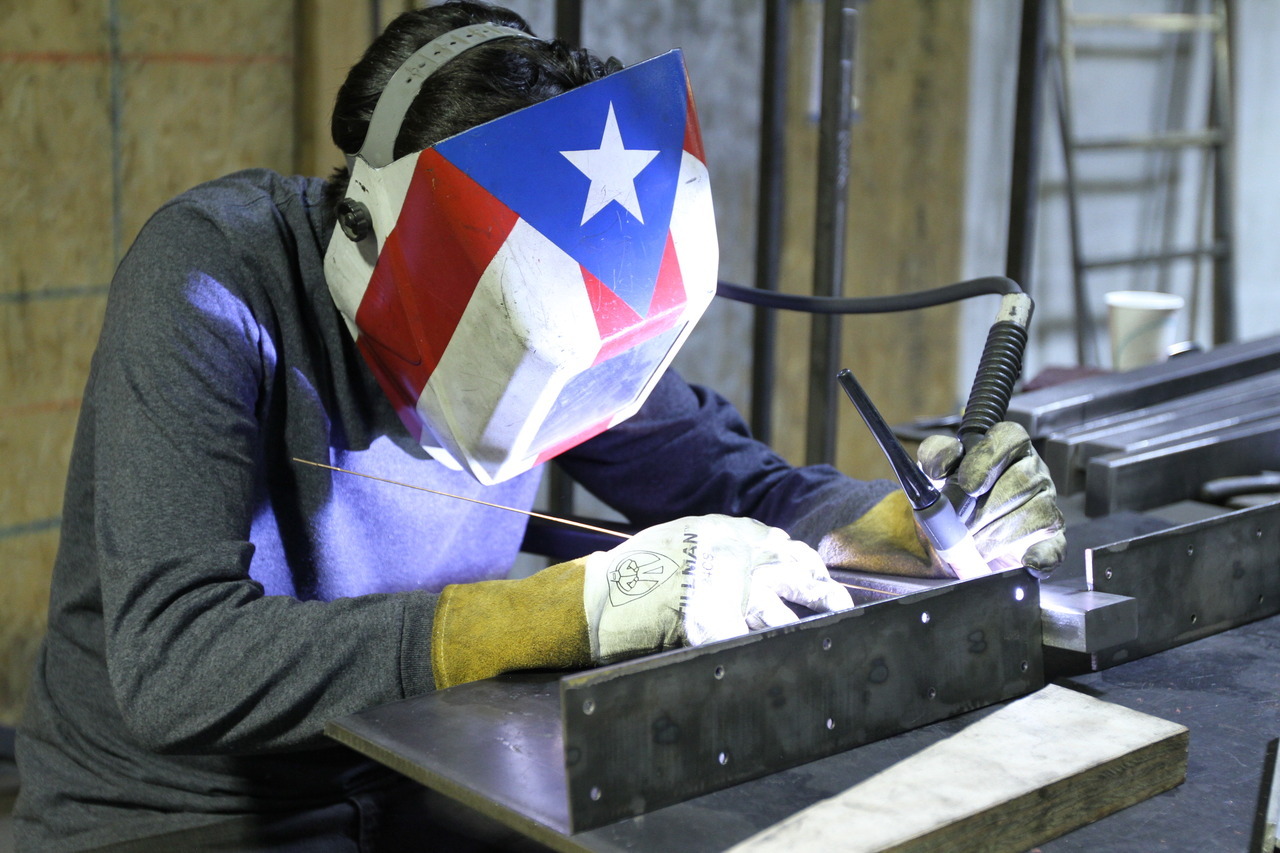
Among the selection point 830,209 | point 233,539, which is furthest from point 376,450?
point 830,209

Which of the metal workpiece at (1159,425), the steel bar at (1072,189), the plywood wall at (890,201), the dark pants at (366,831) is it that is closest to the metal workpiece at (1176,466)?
the metal workpiece at (1159,425)

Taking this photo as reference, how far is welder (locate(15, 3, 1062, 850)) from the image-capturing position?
106 centimetres

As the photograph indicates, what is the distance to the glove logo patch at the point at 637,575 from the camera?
3.37 feet

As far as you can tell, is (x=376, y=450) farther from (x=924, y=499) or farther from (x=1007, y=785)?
(x=1007, y=785)

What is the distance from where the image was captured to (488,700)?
3.35 feet

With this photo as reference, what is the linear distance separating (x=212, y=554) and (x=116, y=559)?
3.2 inches

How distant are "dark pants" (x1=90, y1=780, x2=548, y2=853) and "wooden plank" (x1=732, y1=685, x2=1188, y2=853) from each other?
0.62 meters

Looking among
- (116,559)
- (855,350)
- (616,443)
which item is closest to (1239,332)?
(855,350)

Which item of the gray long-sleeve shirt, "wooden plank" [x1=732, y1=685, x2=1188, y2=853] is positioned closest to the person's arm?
the gray long-sleeve shirt

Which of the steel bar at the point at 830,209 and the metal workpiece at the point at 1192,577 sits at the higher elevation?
the steel bar at the point at 830,209

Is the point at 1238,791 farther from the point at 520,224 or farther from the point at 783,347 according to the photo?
the point at 783,347

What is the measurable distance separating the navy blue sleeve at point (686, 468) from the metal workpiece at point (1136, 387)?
16.7 inches

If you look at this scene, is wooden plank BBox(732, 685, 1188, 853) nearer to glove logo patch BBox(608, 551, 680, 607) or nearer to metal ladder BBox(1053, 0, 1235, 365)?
glove logo patch BBox(608, 551, 680, 607)

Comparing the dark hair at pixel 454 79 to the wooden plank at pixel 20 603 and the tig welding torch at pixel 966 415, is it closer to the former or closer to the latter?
the tig welding torch at pixel 966 415
